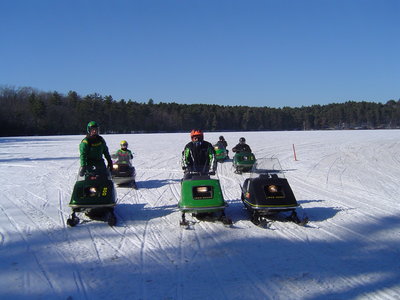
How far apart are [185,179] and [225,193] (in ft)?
9.45

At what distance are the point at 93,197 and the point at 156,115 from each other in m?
87.7

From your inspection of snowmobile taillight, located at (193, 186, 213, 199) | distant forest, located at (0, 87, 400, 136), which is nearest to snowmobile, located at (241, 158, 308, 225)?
snowmobile taillight, located at (193, 186, 213, 199)

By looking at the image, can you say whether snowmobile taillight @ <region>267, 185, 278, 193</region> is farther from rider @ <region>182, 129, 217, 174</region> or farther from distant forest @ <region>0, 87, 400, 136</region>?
distant forest @ <region>0, 87, 400, 136</region>

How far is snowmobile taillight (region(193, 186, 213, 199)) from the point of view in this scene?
6373 millimetres

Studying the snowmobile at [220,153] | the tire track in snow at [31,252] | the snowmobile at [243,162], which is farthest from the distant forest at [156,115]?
the tire track in snow at [31,252]

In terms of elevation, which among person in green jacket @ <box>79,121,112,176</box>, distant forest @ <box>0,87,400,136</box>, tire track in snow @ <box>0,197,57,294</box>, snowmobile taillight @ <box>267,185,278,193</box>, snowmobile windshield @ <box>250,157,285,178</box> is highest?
distant forest @ <box>0,87,400,136</box>

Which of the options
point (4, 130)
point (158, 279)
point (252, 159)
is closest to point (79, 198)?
point (158, 279)

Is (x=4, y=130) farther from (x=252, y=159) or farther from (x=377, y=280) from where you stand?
(x=377, y=280)

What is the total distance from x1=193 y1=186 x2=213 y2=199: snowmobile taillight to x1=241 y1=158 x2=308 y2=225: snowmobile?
826 millimetres

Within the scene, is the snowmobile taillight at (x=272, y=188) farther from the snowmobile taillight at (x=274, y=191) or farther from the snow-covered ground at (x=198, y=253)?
the snow-covered ground at (x=198, y=253)

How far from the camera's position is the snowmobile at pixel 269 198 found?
6273 millimetres

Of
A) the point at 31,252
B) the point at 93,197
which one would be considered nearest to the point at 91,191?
the point at 93,197

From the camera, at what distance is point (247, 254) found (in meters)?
4.93

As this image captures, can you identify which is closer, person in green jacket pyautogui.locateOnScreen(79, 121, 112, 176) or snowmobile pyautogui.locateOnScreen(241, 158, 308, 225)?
snowmobile pyautogui.locateOnScreen(241, 158, 308, 225)
